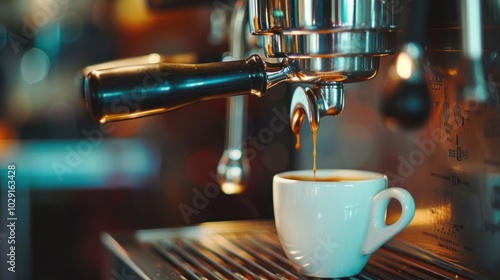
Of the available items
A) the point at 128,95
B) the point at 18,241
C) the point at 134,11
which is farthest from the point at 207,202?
the point at 128,95

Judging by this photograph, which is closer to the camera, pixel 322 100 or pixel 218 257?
pixel 322 100

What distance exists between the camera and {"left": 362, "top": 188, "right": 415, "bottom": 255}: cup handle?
61cm

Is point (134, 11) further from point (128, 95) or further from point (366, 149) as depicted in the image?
point (128, 95)

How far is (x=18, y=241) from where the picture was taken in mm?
1601

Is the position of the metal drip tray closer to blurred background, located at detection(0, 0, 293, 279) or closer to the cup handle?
the cup handle

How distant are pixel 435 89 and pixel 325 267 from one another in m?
0.18

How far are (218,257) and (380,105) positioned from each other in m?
0.21

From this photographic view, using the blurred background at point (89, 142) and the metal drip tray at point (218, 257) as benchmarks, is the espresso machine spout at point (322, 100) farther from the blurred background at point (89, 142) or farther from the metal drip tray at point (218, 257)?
the blurred background at point (89, 142)

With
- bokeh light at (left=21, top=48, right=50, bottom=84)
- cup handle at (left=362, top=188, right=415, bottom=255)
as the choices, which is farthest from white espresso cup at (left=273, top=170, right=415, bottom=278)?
bokeh light at (left=21, top=48, right=50, bottom=84)

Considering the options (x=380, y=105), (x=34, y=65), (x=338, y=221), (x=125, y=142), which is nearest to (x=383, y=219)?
(x=338, y=221)

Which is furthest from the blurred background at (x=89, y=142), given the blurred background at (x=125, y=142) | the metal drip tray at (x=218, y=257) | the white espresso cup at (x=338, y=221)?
the white espresso cup at (x=338, y=221)

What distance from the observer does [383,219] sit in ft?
2.06

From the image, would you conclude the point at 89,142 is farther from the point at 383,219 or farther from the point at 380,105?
the point at 383,219

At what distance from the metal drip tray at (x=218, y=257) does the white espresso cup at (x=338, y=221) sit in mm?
21
